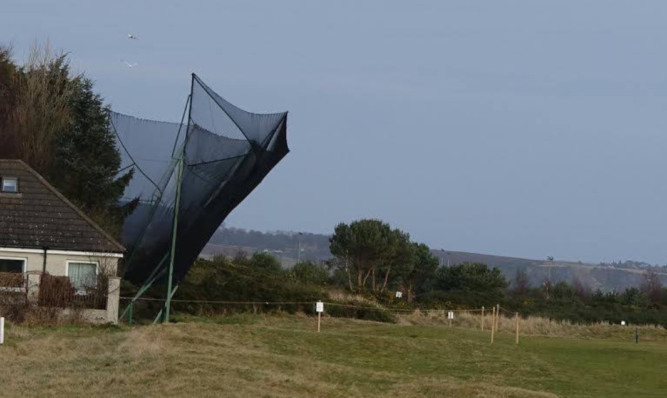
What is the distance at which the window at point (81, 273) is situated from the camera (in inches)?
1406

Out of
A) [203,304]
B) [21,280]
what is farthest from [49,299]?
[203,304]

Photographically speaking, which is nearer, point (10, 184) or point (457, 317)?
point (10, 184)

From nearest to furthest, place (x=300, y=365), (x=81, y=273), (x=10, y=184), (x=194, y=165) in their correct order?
1. (x=300, y=365)
2. (x=194, y=165)
3. (x=81, y=273)
4. (x=10, y=184)

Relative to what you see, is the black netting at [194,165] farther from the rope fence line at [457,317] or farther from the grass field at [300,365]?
the rope fence line at [457,317]

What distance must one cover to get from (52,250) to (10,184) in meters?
3.49

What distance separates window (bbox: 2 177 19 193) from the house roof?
0.38ft

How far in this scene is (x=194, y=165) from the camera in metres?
31.5

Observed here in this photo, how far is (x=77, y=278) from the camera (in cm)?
3650

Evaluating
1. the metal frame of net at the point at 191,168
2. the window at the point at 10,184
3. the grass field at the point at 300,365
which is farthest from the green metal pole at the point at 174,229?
the window at the point at 10,184

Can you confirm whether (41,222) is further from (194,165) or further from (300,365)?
(300,365)

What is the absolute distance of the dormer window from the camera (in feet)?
126

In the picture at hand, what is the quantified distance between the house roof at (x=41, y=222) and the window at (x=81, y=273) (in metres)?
0.52

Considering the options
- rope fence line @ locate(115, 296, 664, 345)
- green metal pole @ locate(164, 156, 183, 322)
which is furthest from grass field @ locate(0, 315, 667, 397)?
rope fence line @ locate(115, 296, 664, 345)

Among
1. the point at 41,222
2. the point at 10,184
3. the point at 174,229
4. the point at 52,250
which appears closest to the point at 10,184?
the point at 10,184
